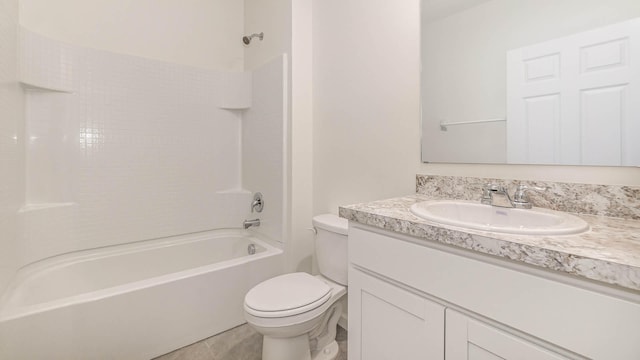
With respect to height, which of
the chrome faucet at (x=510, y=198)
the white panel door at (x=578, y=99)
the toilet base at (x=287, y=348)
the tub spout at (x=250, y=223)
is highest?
the white panel door at (x=578, y=99)

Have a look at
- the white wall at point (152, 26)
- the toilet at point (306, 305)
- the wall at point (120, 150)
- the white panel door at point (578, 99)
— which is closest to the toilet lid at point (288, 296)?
the toilet at point (306, 305)

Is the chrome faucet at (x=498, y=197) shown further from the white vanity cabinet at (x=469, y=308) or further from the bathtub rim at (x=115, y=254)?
the bathtub rim at (x=115, y=254)

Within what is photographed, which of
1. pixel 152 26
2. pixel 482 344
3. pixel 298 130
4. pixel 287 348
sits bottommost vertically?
pixel 287 348

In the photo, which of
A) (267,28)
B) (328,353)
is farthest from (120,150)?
(328,353)

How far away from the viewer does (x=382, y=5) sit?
153cm

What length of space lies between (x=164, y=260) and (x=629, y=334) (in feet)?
8.02

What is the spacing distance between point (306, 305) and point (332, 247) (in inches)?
13.8

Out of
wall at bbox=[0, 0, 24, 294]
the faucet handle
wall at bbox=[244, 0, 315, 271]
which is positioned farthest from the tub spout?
the faucet handle

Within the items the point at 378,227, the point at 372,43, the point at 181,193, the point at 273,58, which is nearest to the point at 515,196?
the point at 378,227

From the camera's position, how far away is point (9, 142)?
1491 millimetres

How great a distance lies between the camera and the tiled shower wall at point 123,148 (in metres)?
1.76

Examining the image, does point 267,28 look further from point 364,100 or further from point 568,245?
point 568,245

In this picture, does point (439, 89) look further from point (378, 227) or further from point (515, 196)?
point (378, 227)

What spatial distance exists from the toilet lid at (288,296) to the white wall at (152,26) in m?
1.97
